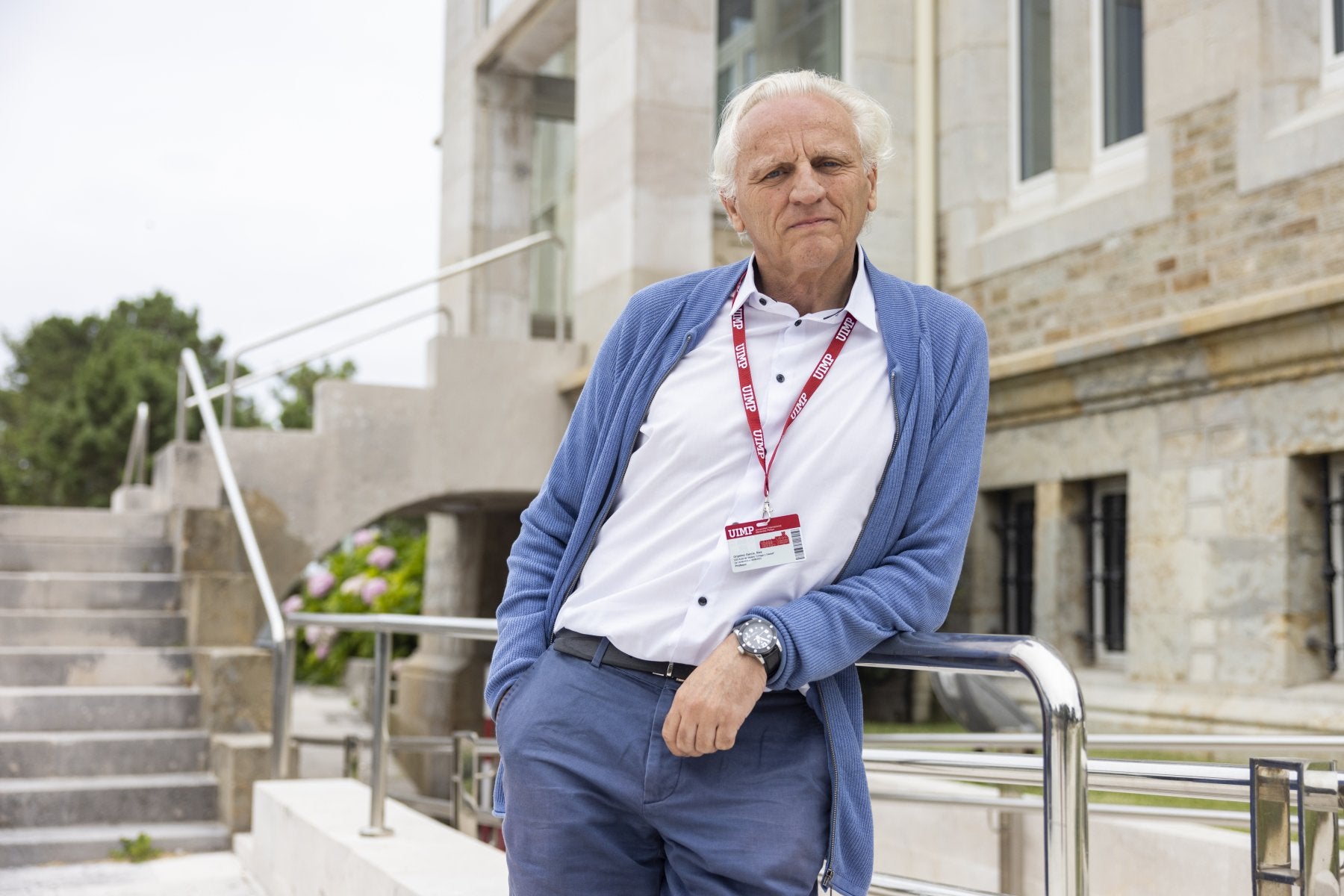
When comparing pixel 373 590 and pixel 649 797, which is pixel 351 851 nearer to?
pixel 649 797

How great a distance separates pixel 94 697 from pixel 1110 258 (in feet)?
18.3

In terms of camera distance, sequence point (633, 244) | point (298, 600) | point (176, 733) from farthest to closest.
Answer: point (298, 600)
point (633, 244)
point (176, 733)

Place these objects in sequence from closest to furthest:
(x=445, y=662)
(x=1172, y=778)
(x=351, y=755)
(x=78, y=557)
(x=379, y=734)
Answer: (x=1172, y=778) < (x=379, y=734) < (x=351, y=755) < (x=78, y=557) < (x=445, y=662)

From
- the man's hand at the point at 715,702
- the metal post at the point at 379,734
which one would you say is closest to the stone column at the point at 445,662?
the metal post at the point at 379,734

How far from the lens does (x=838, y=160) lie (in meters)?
1.77

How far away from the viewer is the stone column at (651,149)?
29.0 feet

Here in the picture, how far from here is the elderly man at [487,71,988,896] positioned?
1.62 meters

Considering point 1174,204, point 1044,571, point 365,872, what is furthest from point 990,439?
point 365,872

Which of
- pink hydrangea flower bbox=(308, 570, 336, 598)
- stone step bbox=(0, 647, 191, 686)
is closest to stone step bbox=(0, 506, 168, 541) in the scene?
stone step bbox=(0, 647, 191, 686)

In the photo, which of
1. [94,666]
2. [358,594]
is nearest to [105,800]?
[94,666]

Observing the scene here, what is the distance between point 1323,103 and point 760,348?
5.48 m

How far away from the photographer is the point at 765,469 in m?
1.69

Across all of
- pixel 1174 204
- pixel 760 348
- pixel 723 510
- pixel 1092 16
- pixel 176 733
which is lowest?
pixel 176 733

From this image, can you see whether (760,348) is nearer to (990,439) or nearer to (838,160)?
(838,160)
